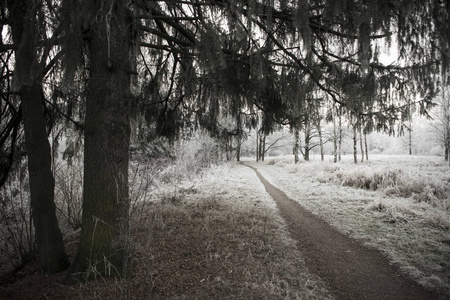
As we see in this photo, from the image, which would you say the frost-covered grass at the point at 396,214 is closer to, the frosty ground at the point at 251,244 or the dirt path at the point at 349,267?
the frosty ground at the point at 251,244

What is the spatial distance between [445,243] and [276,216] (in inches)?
124

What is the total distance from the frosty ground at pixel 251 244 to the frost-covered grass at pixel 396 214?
2 centimetres

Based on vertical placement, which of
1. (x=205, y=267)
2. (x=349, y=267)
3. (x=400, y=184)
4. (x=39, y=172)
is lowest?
(x=349, y=267)

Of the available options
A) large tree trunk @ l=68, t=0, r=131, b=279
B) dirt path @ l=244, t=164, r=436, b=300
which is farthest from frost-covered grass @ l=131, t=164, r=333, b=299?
large tree trunk @ l=68, t=0, r=131, b=279

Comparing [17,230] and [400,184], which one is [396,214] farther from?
[17,230]

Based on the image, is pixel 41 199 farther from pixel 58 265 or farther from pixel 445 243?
pixel 445 243

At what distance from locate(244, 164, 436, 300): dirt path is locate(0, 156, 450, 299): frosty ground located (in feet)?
0.59

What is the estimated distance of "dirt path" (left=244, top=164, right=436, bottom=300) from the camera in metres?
2.75

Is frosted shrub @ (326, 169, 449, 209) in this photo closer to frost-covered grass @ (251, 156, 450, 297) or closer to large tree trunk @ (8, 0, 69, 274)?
frost-covered grass @ (251, 156, 450, 297)

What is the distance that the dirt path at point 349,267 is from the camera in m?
2.75

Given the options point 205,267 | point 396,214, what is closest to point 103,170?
point 205,267

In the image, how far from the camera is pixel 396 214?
16.3 ft

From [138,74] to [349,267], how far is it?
15.5ft

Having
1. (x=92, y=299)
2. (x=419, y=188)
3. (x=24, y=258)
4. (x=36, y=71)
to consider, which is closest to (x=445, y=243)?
(x=419, y=188)
